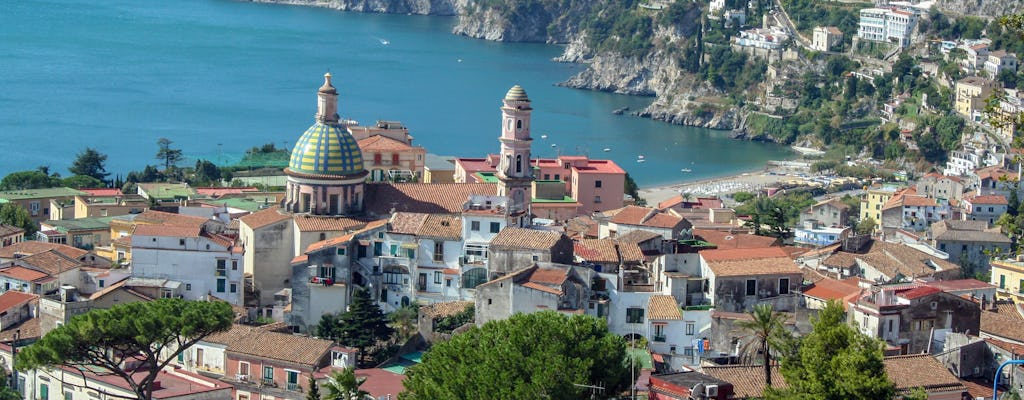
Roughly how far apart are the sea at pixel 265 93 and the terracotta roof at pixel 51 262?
36561 mm

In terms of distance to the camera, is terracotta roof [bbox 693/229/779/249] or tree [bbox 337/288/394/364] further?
terracotta roof [bbox 693/229/779/249]

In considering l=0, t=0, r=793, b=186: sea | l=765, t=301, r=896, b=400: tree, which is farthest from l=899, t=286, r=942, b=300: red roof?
l=0, t=0, r=793, b=186: sea

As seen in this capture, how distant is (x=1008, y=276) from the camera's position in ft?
165

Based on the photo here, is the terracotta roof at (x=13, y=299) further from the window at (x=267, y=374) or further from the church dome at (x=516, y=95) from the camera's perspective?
the church dome at (x=516, y=95)

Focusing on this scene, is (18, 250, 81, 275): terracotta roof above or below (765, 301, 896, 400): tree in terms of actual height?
below

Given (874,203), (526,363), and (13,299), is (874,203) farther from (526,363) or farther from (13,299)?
(526,363)

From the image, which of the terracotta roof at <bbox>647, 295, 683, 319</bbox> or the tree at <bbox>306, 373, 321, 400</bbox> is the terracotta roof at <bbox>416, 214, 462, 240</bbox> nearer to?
the terracotta roof at <bbox>647, 295, 683, 319</bbox>

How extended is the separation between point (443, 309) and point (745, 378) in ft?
32.7

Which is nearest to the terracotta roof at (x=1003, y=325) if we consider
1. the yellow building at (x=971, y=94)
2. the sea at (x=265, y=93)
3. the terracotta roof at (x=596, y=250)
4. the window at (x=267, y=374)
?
the terracotta roof at (x=596, y=250)

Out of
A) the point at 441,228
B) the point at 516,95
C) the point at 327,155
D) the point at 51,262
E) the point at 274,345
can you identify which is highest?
the point at 516,95

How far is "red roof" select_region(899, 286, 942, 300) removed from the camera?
38.3 meters

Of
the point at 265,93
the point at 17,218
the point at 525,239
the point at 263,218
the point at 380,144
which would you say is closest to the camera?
the point at 525,239

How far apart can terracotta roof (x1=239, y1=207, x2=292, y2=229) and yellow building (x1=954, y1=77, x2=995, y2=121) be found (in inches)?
2474

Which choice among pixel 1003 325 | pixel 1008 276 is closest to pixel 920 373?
pixel 1003 325
